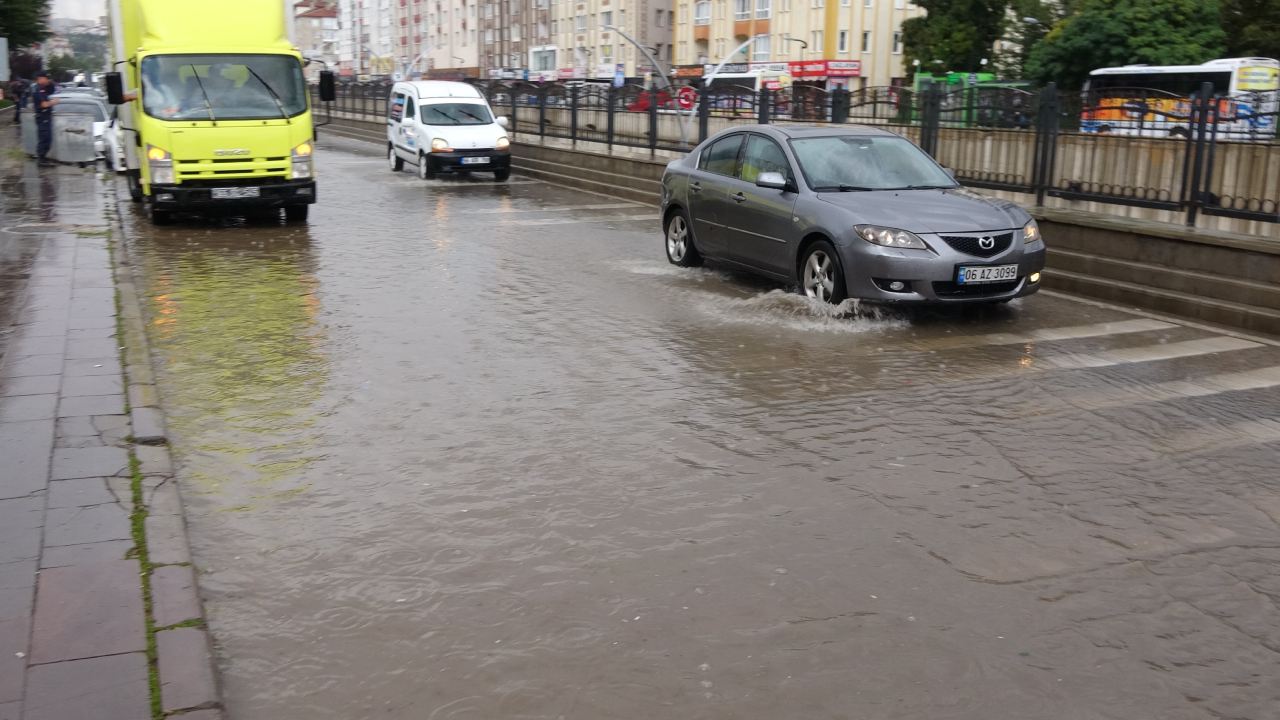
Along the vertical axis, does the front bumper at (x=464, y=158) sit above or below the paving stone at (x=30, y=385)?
above

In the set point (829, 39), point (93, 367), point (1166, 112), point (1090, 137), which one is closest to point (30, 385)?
point (93, 367)

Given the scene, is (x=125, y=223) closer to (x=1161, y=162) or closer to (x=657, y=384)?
(x=657, y=384)

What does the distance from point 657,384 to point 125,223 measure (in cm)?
1173

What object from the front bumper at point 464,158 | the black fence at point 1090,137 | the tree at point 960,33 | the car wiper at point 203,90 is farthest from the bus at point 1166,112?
the tree at point 960,33

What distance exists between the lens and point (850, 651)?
408cm

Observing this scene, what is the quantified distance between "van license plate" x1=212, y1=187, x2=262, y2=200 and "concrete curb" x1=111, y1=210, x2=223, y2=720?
9.13 meters

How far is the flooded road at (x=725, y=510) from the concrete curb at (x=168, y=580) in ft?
0.42

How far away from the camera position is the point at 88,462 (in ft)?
19.3

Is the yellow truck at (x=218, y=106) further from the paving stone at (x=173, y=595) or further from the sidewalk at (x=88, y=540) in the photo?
the paving stone at (x=173, y=595)

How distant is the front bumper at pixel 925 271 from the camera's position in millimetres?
9523

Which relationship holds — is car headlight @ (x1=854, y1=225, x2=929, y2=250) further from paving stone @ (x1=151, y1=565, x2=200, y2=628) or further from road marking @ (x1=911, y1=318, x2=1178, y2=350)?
paving stone @ (x1=151, y1=565, x2=200, y2=628)

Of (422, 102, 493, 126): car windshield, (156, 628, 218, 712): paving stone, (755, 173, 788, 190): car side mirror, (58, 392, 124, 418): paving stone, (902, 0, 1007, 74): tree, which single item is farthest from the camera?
(902, 0, 1007, 74): tree

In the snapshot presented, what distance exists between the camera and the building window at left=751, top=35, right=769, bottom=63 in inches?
2960

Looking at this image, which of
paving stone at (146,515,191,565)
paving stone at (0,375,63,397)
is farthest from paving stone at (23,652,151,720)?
paving stone at (0,375,63,397)
